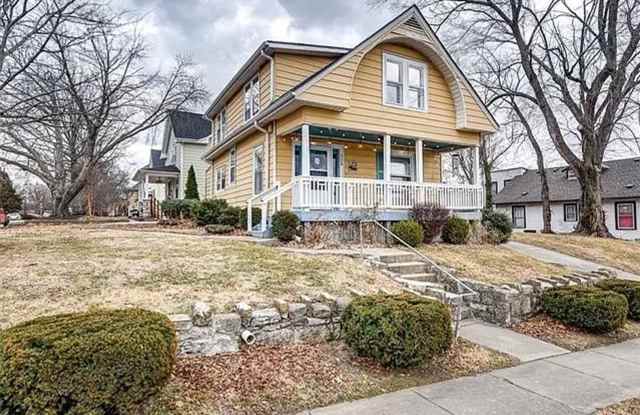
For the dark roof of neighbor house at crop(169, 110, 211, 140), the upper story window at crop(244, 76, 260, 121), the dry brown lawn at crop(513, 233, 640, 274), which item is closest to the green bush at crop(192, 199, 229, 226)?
the upper story window at crop(244, 76, 260, 121)

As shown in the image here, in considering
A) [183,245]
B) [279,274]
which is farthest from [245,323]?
[183,245]

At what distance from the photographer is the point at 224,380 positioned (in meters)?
4.01

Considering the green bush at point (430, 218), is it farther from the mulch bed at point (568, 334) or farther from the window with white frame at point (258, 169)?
the window with white frame at point (258, 169)

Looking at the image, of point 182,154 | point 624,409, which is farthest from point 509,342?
point 182,154

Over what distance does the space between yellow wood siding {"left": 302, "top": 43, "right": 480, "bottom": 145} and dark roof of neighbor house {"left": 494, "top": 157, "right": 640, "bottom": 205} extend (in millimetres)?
17837

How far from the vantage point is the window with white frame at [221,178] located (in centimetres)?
1834

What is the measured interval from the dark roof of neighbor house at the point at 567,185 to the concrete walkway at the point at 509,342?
2532cm

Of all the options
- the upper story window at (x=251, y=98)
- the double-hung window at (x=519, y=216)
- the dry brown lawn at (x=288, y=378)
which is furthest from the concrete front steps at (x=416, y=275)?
the double-hung window at (x=519, y=216)

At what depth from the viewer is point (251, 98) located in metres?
15.3

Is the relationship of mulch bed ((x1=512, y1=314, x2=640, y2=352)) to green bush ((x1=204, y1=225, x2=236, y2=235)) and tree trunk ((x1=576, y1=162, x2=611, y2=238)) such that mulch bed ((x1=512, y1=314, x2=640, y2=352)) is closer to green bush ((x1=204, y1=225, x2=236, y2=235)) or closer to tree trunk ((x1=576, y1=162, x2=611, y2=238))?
green bush ((x1=204, y1=225, x2=236, y2=235))

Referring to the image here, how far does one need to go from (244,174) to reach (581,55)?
16.3m

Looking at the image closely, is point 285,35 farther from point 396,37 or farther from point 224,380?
point 224,380

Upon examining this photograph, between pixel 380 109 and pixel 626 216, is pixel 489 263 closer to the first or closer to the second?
pixel 380 109

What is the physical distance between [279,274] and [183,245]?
10.4ft
